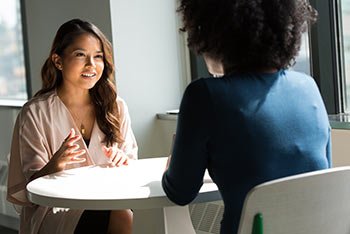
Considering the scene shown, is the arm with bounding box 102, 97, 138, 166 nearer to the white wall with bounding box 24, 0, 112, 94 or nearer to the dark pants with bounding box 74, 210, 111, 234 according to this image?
the dark pants with bounding box 74, 210, 111, 234

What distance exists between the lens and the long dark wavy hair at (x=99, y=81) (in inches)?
111

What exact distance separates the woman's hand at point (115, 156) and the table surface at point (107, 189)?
0.03m

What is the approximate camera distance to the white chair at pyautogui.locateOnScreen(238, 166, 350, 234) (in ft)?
5.16

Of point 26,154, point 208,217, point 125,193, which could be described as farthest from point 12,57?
point 125,193

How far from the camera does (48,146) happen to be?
272 cm

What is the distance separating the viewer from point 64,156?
2465 mm

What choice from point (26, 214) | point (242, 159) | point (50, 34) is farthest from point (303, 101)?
point (50, 34)

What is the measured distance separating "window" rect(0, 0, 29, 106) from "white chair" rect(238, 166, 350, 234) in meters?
3.23

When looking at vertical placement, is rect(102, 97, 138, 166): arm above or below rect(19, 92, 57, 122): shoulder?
below

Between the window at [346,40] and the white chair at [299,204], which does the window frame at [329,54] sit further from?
the white chair at [299,204]

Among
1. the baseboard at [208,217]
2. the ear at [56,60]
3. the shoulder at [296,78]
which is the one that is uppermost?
the ear at [56,60]

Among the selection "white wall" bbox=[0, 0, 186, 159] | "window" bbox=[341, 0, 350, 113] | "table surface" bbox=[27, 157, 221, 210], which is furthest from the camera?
"white wall" bbox=[0, 0, 186, 159]

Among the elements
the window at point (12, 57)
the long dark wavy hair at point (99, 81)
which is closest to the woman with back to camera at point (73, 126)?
the long dark wavy hair at point (99, 81)

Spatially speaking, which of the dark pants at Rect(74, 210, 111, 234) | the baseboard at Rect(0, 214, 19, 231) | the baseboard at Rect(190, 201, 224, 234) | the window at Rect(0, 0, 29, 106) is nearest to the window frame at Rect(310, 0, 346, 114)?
the baseboard at Rect(190, 201, 224, 234)
